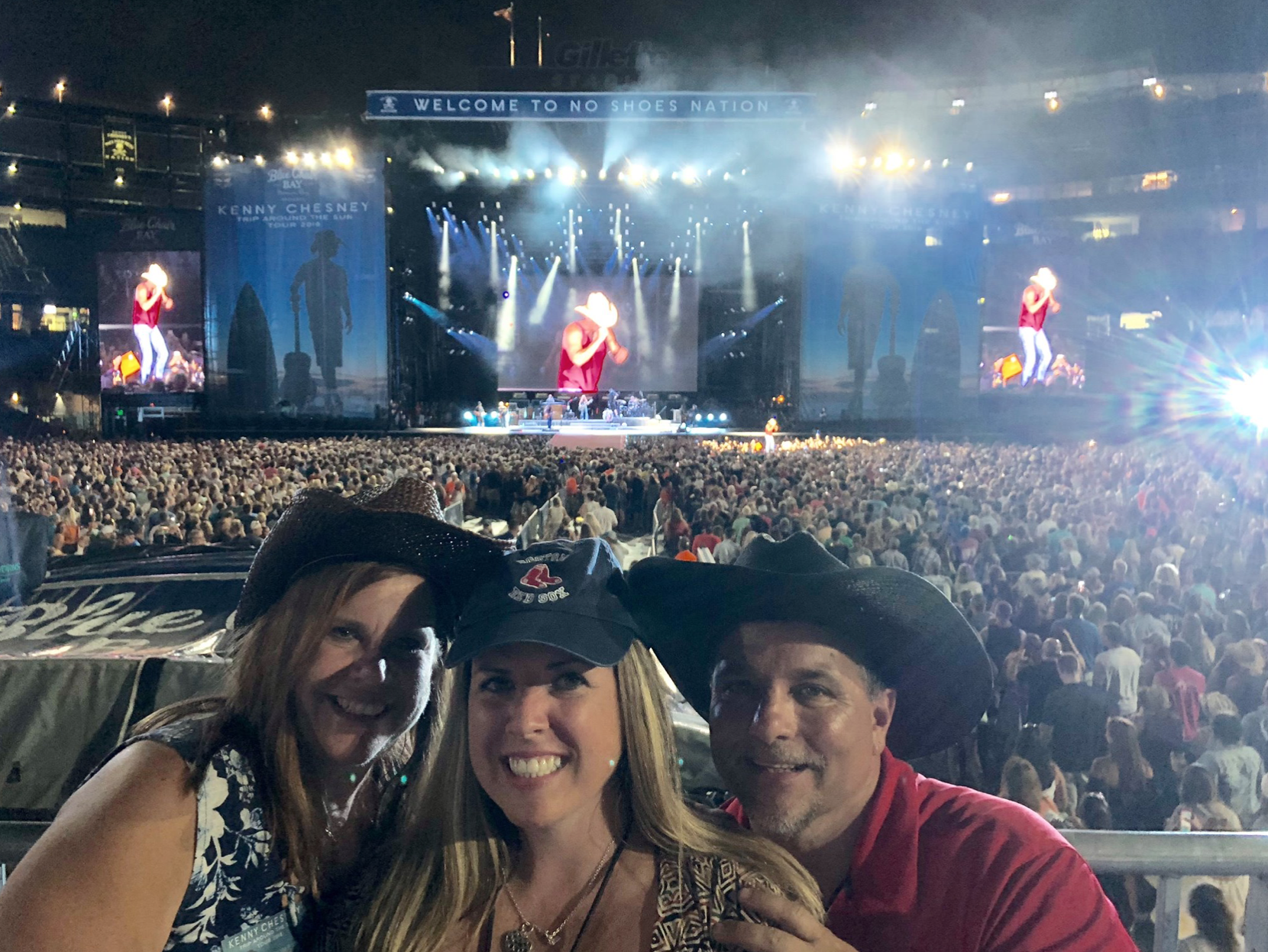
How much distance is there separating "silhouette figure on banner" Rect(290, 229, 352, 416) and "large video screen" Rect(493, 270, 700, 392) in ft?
22.1

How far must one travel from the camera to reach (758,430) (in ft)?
87.1

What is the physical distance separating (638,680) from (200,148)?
43.8m

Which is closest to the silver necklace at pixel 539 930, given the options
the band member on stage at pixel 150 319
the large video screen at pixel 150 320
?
the large video screen at pixel 150 320

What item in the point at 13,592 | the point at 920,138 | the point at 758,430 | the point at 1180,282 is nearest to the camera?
the point at 13,592

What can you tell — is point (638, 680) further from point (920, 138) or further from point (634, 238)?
point (920, 138)

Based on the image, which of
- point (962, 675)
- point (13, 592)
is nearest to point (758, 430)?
point (13, 592)

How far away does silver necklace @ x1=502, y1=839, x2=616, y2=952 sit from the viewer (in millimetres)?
1486

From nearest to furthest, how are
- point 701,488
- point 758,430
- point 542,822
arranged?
1. point 542,822
2. point 701,488
3. point 758,430

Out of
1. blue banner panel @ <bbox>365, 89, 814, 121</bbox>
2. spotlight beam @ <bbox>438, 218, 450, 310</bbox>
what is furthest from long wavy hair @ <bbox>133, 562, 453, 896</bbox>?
spotlight beam @ <bbox>438, 218, 450, 310</bbox>

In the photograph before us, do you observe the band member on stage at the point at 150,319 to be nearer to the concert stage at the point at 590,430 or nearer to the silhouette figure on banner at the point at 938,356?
the concert stage at the point at 590,430

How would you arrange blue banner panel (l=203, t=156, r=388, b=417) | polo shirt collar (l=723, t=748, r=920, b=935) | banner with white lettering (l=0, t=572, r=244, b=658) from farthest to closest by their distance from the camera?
blue banner panel (l=203, t=156, r=388, b=417) → banner with white lettering (l=0, t=572, r=244, b=658) → polo shirt collar (l=723, t=748, r=920, b=935)

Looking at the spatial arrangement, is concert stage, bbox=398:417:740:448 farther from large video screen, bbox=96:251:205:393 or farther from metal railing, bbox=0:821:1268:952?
metal railing, bbox=0:821:1268:952

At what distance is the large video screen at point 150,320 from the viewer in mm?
26469

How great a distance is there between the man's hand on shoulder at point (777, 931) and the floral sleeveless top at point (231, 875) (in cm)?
85
